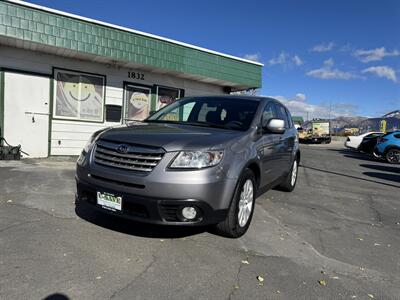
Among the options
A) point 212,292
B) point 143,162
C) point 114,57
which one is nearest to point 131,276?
point 212,292

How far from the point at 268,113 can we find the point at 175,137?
2102mm

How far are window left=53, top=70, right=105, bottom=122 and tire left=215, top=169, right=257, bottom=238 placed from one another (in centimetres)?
809

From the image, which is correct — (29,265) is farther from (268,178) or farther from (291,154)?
(291,154)

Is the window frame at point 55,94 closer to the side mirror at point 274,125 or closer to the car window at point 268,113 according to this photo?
the car window at point 268,113

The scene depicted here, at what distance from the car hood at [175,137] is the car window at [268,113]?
84 cm

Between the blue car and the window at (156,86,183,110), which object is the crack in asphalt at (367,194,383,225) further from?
the blue car

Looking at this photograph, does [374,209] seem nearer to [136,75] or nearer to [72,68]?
[136,75]

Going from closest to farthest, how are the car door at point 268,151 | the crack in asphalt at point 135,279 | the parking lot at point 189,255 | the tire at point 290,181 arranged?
the crack in asphalt at point 135,279
the parking lot at point 189,255
the car door at point 268,151
the tire at point 290,181

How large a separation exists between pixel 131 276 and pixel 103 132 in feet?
6.09

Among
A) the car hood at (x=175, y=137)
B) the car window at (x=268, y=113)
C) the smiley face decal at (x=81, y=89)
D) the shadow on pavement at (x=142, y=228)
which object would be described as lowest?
the shadow on pavement at (x=142, y=228)

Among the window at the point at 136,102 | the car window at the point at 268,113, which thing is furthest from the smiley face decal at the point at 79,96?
the car window at the point at 268,113

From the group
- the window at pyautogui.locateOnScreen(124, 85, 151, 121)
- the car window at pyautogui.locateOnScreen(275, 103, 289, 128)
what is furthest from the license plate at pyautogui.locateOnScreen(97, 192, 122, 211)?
the window at pyautogui.locateOnScreen(124, 85, 151, 121)

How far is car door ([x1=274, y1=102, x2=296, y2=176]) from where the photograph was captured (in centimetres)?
622

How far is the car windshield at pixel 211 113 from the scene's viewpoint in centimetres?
516
